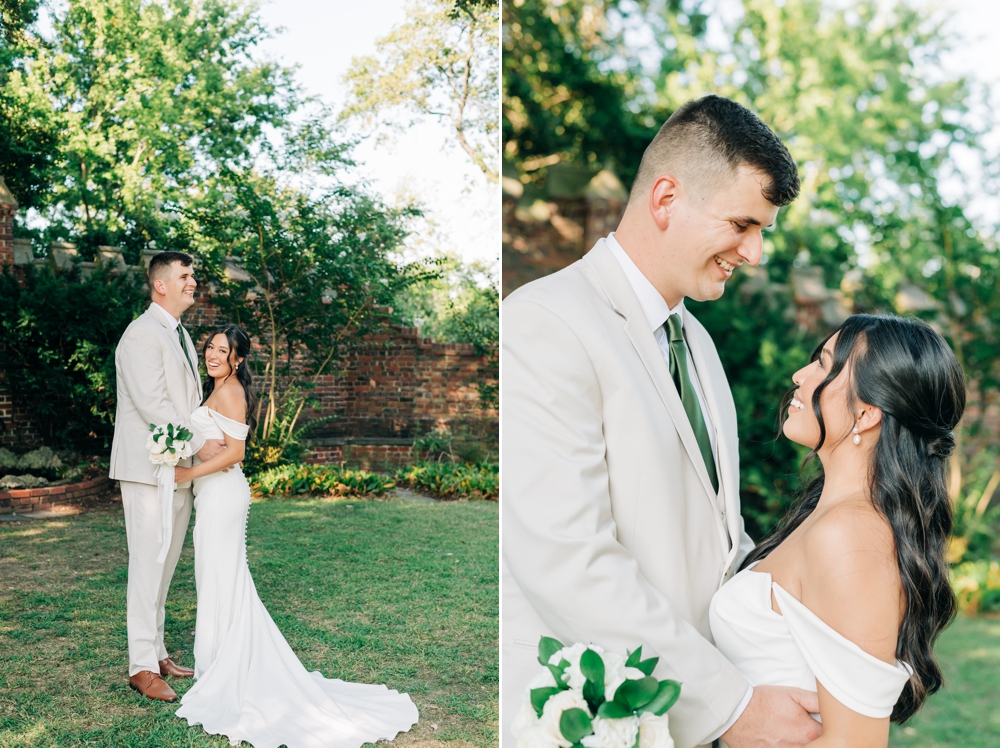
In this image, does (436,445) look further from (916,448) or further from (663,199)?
(916,448)

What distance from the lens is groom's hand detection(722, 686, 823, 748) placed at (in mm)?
1743

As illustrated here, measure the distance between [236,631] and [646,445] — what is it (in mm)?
2506

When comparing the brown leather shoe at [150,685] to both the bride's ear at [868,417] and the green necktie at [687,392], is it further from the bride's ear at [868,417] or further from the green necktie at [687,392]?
the bride's ear at [868,417]

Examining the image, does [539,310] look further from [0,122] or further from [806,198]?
[806,198]

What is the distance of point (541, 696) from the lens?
1.59 metres

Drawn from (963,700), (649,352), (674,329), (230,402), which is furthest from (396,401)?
(963,700)

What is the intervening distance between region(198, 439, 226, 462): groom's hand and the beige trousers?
0.78ft

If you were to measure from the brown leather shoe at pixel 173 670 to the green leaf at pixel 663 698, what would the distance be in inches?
104

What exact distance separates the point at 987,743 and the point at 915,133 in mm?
5508

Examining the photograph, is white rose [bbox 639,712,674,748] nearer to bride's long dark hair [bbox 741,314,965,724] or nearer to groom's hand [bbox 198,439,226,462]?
bride's long dark hair [bbox 741,314,965,724]

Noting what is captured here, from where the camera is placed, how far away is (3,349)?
3.61 metres

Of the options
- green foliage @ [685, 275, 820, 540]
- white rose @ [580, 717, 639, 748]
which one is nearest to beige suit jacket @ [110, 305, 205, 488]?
white rose @ [580, 717, 639, 748]

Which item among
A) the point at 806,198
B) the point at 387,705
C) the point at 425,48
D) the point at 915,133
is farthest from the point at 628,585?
the point at 915,133

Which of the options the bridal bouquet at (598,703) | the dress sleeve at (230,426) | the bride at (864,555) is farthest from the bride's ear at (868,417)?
the dress sleeve at (230,426)
